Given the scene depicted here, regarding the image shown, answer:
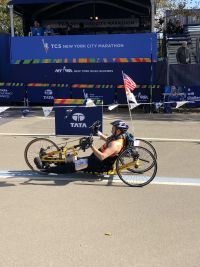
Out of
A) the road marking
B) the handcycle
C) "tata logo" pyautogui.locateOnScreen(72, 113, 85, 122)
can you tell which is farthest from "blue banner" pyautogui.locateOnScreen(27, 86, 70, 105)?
the road marking

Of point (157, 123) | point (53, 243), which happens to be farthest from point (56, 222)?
point (157, 123)

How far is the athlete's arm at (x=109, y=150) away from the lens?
7211 millimetres

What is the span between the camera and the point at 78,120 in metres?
8.27

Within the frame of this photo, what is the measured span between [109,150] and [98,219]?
70.4 inches

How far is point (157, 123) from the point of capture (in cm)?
1387

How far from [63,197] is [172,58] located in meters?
15.0

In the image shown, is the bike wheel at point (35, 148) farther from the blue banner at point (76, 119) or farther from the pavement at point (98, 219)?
the blue banner at point (76, 119)

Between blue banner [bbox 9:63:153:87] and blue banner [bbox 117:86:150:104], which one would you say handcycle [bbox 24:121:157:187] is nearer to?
blue banner [bbox 117:86:150:104]

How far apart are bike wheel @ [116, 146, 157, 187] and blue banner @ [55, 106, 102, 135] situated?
46.4 inches

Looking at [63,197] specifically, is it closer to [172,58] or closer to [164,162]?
[164,162]

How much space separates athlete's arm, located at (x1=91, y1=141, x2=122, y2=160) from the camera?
7211 millimetres

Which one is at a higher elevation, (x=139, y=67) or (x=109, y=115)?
(x=139, y=67)

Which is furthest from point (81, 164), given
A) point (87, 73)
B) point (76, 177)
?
point (87, 73)

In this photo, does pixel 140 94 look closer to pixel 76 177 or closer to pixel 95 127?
pixel 95 127
